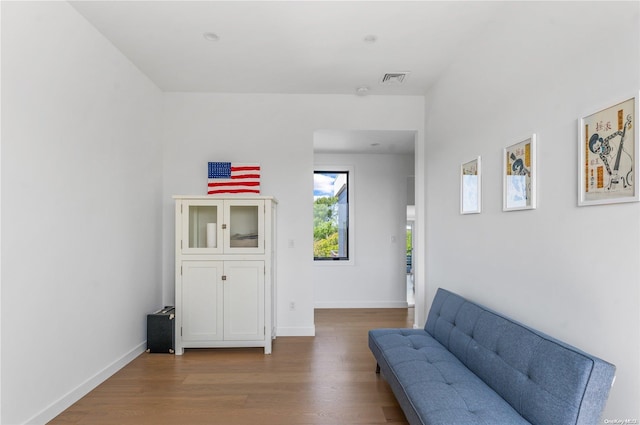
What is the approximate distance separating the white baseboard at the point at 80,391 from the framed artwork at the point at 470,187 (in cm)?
324

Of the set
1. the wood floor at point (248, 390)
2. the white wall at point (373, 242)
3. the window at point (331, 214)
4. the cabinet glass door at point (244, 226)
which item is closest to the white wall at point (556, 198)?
the wood floor at point (248, 390)

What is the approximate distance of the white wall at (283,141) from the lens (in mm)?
4027

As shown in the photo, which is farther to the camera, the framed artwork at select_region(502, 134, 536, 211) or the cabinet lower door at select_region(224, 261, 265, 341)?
the cabinet lower door at select_region(224, 261, 265, 341)

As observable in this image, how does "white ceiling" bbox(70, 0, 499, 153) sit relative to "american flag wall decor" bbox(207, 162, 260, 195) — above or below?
above

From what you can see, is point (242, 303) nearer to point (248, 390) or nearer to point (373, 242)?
point (248, 390)

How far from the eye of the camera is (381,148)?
5.23 metres

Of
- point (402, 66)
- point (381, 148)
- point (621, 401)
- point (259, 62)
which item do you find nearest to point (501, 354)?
point (621, 401)

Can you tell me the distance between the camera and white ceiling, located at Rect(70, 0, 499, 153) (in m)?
2.43

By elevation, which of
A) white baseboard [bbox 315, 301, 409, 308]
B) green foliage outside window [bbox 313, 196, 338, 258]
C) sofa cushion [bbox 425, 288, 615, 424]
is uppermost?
green foliage outside window [bbox 313, 196, 338, 258]

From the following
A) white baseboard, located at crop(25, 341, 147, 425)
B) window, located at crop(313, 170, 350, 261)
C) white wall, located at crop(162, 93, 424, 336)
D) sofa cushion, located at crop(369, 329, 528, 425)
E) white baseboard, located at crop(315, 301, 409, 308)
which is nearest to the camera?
sofa cushion, located at crop(369, 329, 528, 425)

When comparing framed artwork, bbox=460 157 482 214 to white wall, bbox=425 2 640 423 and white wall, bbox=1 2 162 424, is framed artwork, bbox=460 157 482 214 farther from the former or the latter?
white wall, bbox=1 2 162 424

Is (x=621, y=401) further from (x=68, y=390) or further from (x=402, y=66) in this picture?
(x=68, y=390)

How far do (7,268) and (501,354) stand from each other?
277 cm

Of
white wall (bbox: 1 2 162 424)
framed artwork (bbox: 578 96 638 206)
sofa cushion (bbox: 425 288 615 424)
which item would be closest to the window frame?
white wall (bbox: 1 2 162 424)
